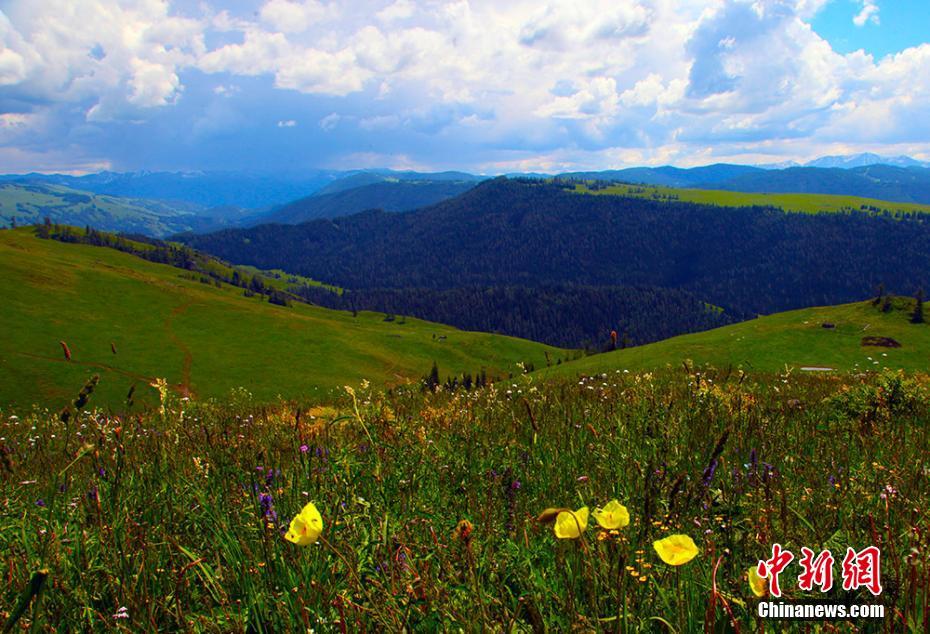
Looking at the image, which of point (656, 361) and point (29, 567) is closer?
point (29, 567)

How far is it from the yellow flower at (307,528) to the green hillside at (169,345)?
85870 millimetres

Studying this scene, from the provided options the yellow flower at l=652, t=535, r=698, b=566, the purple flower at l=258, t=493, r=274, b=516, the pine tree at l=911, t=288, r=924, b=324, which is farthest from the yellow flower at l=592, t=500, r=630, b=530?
the pine tree at l=911, t=288, r=924, b=324

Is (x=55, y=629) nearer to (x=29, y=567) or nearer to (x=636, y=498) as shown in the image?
(x=29, y=567)

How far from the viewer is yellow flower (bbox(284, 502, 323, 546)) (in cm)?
166

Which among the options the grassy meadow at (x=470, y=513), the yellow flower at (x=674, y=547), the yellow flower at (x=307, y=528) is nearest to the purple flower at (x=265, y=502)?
the grassy meadow at (x=470, y=513)

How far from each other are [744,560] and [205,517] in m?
3.43

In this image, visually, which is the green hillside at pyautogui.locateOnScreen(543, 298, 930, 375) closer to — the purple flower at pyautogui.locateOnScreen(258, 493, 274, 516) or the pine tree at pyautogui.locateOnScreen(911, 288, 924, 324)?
the pine tree at pyautogui.locateOnScreen(911, 288, 924, 324)

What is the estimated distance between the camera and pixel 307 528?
1.70 m

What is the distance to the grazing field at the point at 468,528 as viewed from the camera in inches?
92.6

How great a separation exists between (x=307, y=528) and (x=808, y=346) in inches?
3173

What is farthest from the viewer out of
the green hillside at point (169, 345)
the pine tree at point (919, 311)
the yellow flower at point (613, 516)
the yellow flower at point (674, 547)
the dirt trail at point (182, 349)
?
the dirt trail at point (182, 349)

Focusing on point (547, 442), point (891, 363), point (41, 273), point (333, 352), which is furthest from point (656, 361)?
point (41, 273)

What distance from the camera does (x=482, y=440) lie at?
5598 mm

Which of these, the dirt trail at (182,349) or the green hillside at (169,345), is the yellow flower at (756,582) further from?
the dirt trail at (182,349)
